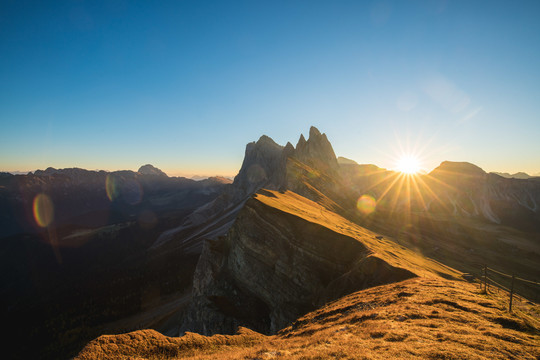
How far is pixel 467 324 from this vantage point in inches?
Answer: 435

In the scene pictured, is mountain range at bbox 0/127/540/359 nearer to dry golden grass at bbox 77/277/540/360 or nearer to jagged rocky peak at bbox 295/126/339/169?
jagged rocky peak at bbox 295/126/339/169

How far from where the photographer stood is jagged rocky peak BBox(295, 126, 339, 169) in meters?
133

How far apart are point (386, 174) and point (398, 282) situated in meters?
203

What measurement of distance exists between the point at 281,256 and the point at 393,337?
71.0ft

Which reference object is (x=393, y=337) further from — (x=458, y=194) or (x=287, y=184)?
(x=458, y=194)

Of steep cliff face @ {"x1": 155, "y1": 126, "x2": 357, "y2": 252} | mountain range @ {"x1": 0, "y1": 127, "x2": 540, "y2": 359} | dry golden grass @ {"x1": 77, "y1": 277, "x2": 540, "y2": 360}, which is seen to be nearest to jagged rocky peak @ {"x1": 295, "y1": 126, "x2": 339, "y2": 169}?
steep cliff face @ {"x1": 155, "y1": 126, "x2": 357, "y2": 252}

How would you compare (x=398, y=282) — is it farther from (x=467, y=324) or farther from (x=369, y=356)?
(x=369, y=356)

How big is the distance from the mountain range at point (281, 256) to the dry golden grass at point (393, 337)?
310 centimetres

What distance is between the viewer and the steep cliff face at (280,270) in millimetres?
24689

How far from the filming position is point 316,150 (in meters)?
138

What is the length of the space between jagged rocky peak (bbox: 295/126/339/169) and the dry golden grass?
11584 centimetres

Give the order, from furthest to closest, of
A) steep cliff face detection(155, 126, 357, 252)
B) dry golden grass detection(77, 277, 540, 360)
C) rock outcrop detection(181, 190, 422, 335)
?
steep cliff face detection(155, 126, 357, 252), rock outcrop detection(181, 190, 422, 335), dry golden grass detection(77, 277, 540, 360)

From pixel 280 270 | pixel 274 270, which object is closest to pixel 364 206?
pixel 274 270

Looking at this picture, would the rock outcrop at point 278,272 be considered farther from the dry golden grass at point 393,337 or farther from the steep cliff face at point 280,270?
the dry golden grass at point 393,337
